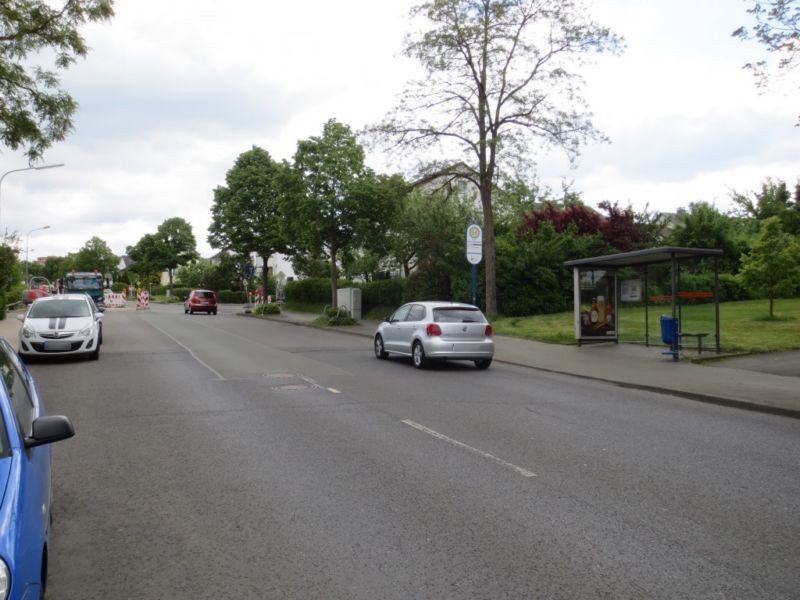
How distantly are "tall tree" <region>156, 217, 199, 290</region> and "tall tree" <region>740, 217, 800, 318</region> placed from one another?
3288 inches

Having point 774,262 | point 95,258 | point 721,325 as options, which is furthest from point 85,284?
point 95,258

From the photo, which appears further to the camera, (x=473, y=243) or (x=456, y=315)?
(x=473, y=243)

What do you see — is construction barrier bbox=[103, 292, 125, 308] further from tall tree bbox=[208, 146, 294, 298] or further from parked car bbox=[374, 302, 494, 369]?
parked car bbox=[374, 302, 494, 369]

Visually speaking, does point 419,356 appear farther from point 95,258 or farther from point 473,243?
point 95,258

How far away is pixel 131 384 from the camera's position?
38.4 ft

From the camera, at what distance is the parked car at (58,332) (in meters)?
14.8

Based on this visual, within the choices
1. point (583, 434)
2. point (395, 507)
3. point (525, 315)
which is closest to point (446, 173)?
point (525, 315)

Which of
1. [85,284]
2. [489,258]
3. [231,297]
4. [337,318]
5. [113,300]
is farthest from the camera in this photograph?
[231,297]

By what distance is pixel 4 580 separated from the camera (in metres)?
2.49

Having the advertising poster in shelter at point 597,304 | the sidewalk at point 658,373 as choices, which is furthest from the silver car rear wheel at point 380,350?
the advertising poster in shelter at point 597,304

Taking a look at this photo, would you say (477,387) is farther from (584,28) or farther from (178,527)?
(584,28)

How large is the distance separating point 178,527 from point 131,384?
7752 millimetres

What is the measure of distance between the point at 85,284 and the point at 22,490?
3915cm

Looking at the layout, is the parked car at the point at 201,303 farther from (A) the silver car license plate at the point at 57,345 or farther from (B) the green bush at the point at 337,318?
(A) the silver car license plate at the point at 57,345
